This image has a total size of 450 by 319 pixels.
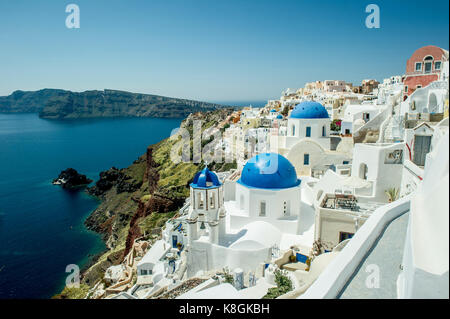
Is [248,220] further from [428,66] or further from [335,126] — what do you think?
[428,66]

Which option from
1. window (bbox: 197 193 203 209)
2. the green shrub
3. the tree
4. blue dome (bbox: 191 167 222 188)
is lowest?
the green shrub

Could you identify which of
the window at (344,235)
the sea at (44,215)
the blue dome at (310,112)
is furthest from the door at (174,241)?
the sea at (44,215)

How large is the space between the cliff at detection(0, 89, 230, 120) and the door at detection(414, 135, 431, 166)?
6167 inches

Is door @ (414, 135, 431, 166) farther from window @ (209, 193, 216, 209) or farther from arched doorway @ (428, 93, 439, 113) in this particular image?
window @ (209, 193, 216, 209)

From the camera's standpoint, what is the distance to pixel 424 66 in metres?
22.1

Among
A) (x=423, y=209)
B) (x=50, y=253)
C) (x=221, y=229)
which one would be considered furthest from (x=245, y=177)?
(x=50, y=253)

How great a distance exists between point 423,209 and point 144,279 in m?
17.3

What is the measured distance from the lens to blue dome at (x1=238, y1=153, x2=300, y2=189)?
47.1ft

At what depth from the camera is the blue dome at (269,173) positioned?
1434cm

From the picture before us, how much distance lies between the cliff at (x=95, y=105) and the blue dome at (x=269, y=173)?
15300cm

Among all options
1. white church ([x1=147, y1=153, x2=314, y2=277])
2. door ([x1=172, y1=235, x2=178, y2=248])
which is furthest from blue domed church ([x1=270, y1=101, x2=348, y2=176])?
door ([x1=172, y1=235, x2=178, y2=248])

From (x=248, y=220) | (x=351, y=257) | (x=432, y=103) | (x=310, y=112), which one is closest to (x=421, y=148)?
(x=248, y=220)

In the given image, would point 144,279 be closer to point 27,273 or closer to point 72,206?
point 27,273

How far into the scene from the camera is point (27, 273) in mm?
31125
